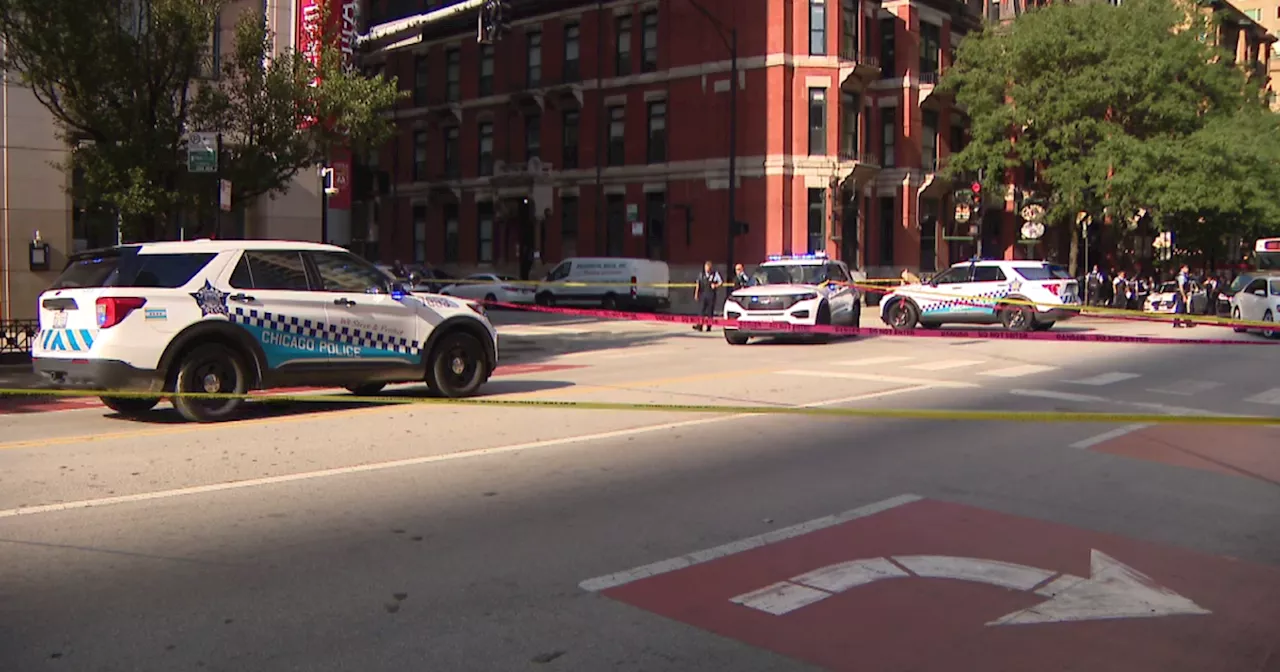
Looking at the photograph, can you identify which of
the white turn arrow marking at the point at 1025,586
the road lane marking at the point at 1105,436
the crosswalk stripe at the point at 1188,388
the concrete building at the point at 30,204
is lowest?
the white turn arrow marking at the point at 1025,586

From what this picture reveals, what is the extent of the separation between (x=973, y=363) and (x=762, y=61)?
2695cm

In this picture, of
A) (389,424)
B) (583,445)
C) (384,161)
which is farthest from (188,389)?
(384,161)

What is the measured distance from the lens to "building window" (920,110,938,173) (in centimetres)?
4788

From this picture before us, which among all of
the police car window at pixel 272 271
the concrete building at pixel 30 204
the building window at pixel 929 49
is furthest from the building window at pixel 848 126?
the police car window at pixel 272 271

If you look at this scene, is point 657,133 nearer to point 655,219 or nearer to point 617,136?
point 617,136

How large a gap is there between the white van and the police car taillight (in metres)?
27.1

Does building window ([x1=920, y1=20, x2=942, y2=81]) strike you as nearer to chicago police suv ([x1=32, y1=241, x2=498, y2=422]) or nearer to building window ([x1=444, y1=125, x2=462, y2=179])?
building window ([x1=444, y1=125, x2=462, y2=179])

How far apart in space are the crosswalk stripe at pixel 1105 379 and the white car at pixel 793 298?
6525 mm

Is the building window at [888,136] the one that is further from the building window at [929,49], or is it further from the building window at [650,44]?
the building window at [650,44]

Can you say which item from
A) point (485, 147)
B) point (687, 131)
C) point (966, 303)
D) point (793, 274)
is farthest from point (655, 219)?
point (793, 274)

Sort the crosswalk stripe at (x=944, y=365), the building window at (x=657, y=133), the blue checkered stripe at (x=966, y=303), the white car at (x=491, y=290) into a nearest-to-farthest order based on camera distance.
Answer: the crosswalk stripe at (x=944, y=365)
the blue checkered stripe at (x=966, y=303)
the white car at (x=491, y=290)
the building window at (x=657, y=133)

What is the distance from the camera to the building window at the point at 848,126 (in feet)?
144

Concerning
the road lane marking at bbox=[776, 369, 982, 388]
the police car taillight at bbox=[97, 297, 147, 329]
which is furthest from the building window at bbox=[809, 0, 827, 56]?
A: the police car taillight at bbox=[97, 297, 147, 329]

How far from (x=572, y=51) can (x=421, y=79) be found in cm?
980
